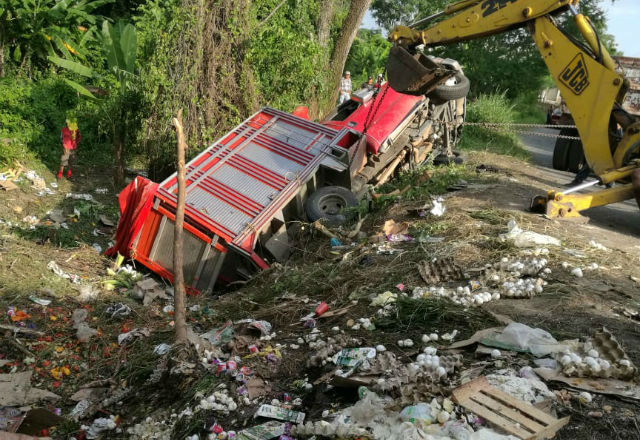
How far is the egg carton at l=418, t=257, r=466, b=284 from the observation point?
17.2 feet

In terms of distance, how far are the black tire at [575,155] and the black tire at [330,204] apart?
577 centimetres

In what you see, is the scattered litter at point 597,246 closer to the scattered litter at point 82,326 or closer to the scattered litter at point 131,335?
the scattered litter at point 131,335

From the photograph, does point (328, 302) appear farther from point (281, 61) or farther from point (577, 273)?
point (281, 61)

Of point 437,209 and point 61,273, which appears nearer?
point 61,273

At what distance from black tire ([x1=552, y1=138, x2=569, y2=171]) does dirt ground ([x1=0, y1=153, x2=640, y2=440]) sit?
3.51 m

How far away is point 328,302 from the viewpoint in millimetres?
5250

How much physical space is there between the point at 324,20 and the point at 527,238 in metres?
9.73

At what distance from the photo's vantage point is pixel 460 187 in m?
8.38

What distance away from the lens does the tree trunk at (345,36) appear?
543 inches

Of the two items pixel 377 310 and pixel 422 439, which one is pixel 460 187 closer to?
pixel 377 310

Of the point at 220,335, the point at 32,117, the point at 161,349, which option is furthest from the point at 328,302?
the point at 32,117

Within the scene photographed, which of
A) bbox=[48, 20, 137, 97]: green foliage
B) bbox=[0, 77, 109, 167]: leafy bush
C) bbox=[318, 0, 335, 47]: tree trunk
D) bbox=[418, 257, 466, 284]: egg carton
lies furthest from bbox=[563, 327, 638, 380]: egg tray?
bbox=[318, 0, 335, 47]: tree trunk

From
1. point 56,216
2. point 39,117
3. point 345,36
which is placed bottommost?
point 56,216

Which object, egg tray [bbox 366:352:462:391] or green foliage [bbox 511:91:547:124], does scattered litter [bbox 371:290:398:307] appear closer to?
egg tray [bbox 366:352:462:391]
